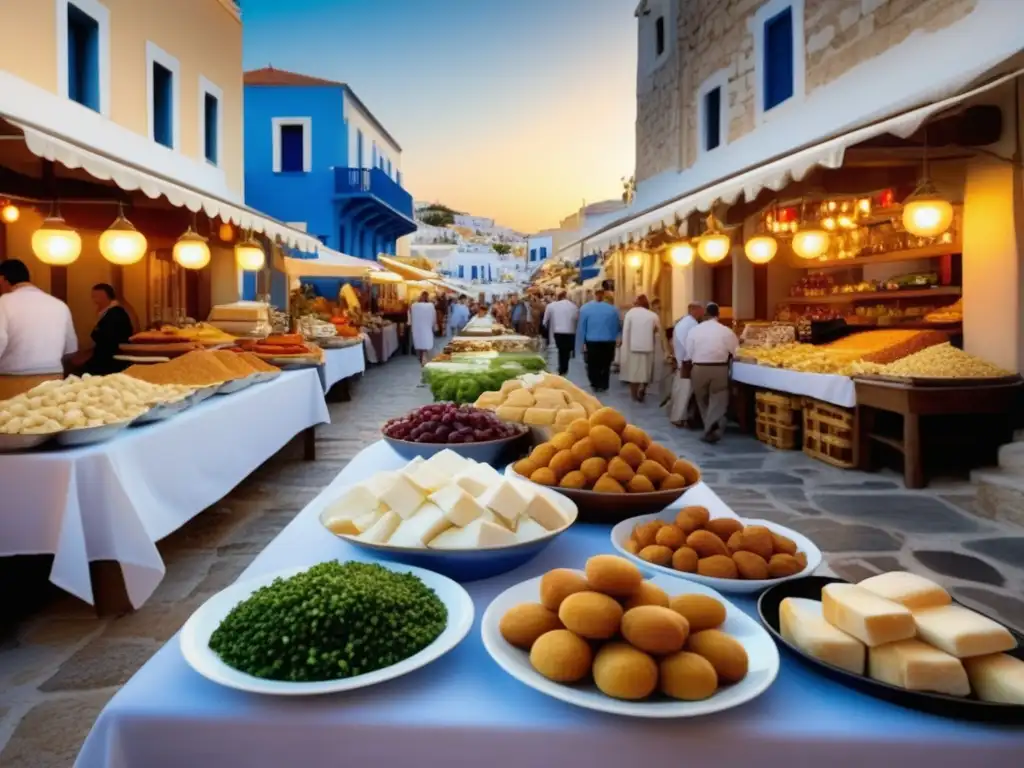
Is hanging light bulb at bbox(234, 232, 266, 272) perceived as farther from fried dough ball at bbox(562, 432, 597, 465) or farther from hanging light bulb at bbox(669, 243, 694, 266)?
fried dough ball at bbox(562, 432, 597, 465)

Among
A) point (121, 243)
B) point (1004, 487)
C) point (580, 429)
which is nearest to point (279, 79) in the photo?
point (121, 243)

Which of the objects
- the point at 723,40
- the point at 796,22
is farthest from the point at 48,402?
the point at 723,40

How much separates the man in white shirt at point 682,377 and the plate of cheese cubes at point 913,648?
8.58 meters

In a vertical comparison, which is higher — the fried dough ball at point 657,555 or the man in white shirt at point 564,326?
the man in white shirt at point 564,326

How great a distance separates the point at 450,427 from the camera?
282 centimetres

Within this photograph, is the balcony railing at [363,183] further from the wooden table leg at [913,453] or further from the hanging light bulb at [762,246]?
the wooden table leg at [913,453]

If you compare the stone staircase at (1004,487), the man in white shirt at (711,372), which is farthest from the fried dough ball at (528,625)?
the man in white shirt at (711,372)

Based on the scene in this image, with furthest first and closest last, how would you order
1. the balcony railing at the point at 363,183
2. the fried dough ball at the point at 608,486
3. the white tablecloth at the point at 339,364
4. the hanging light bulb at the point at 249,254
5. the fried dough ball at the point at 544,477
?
the balcony railing at the point at 363,183 → the white tablecloth at the point at 339,364 → the hanging light bulb at the point at 249,254 → the fried dough ball at the point at 544,477 → the fried dough ball at the point at 608,486

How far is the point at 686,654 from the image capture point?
1.16 metres

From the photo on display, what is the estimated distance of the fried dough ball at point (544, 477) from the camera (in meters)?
2.19

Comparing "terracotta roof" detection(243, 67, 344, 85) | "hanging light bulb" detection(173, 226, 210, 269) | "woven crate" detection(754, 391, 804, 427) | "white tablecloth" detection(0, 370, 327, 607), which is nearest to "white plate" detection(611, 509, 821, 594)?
"white tablecloth" detection(0, 370, 327, 607)

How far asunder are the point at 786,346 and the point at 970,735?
9.09 meters

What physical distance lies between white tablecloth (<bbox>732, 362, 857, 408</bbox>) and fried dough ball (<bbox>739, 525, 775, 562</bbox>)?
20.7 feet

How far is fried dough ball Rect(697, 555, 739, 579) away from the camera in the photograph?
5.20 feet
